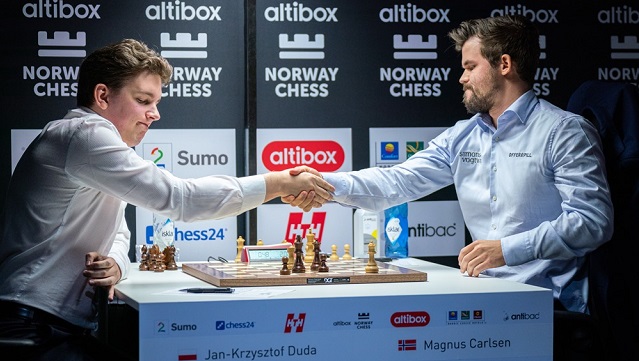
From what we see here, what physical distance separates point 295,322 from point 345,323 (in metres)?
0.13

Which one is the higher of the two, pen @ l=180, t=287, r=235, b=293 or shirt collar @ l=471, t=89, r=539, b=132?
shirt collar @ l=471, t=89, r=539, b=132

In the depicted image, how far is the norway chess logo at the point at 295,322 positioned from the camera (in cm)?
222

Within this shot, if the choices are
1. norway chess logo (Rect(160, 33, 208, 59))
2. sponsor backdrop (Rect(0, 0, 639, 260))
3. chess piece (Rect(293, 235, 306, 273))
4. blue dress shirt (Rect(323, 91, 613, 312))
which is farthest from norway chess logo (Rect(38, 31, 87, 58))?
chess piece (Rect(293, 235, 306, 273))

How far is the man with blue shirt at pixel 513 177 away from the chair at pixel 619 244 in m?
0.06

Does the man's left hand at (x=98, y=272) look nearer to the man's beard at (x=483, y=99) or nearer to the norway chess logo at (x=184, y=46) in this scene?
the man's beard at (x=483, y=99)

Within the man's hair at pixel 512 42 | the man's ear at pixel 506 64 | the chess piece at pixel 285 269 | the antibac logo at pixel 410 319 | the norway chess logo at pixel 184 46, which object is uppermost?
the norway chess logo at pixel 184 46

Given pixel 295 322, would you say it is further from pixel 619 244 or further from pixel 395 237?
pixel 395 237

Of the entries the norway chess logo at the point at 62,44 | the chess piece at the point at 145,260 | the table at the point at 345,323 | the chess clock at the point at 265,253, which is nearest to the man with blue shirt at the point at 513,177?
the chess clock at the point at 265,253

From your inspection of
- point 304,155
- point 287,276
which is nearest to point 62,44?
point 304,155

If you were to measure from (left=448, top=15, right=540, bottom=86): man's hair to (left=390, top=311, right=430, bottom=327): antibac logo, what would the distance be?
4.54ft

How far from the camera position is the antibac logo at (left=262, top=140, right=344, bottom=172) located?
4.15 meters

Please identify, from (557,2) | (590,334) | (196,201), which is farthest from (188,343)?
(557,2)

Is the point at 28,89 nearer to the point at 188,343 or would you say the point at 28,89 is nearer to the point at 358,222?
the point at 358,222

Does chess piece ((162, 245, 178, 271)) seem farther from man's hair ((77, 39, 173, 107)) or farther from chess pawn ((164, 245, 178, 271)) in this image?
man's hair ((77, 39, 173, 107))
